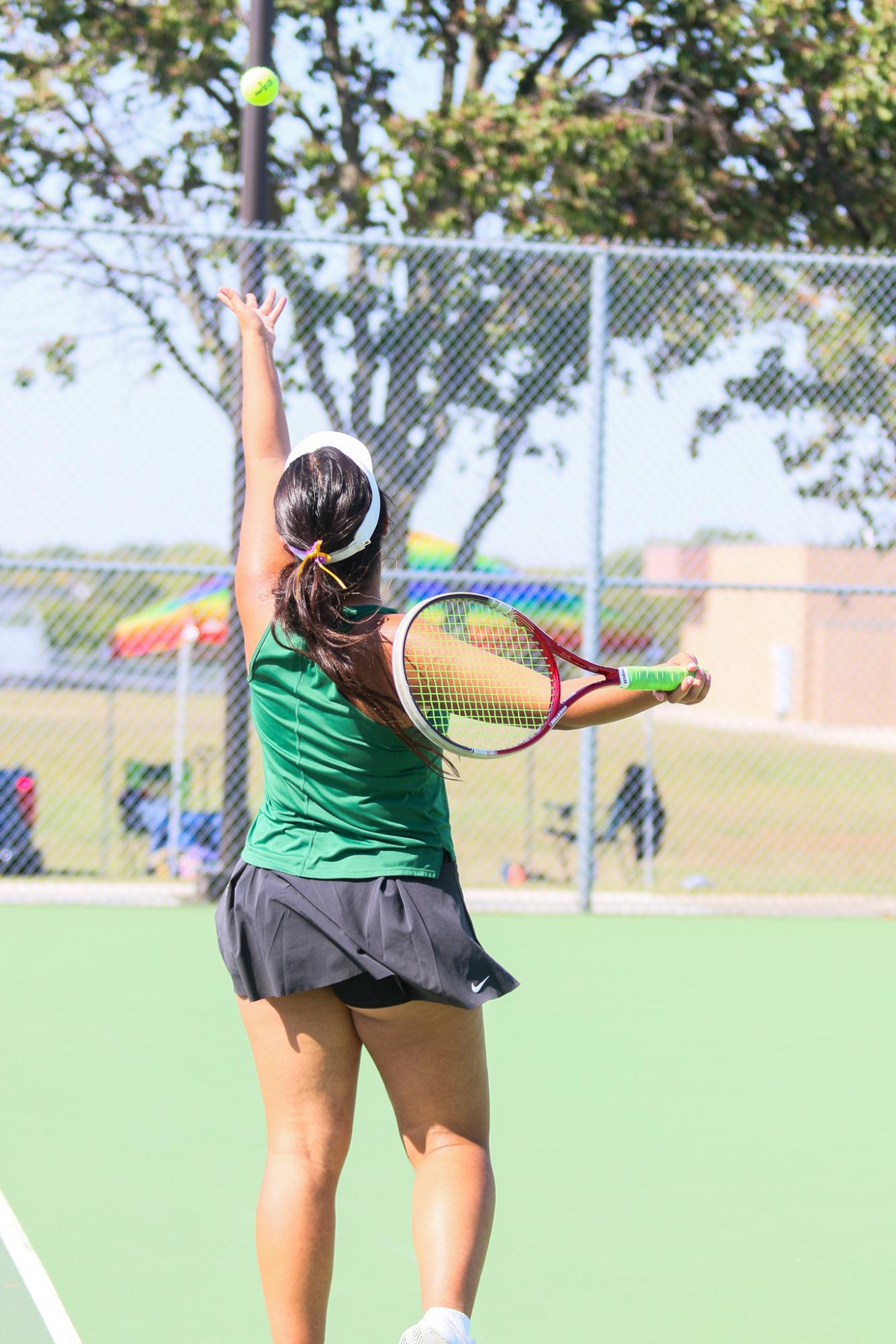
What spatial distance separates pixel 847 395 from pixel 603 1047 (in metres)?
5.91

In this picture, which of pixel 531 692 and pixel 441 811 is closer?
pixel 531 692

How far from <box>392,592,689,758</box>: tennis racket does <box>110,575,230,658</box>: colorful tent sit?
6869 millimetres

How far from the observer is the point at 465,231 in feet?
33.7

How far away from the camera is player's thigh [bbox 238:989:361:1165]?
2.31m

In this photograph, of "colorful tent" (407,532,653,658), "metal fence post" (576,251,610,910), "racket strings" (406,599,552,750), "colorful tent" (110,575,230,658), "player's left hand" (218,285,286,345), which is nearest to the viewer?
"racket strings" (406,599,552,750)

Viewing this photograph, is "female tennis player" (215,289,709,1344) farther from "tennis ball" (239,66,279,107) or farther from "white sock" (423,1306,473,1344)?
"tennis ball" (239,66,279,107)

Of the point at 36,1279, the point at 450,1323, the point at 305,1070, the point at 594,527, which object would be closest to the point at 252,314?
the point at 305,1070

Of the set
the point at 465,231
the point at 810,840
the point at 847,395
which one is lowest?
the point at 810,840

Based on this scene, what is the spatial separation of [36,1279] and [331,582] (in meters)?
1.72

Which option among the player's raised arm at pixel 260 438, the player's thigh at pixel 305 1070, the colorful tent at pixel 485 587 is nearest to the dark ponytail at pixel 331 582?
the player's raised arm at pixel 260 438

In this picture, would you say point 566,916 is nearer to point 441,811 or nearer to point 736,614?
point 441,811

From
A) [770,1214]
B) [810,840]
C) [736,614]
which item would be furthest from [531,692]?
[736,614]

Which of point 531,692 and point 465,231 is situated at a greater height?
point 465,231

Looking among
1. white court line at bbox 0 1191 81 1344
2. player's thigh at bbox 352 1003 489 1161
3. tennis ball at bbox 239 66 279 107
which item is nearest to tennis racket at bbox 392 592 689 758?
player's thigh at bbox 352 1003 489 1161
